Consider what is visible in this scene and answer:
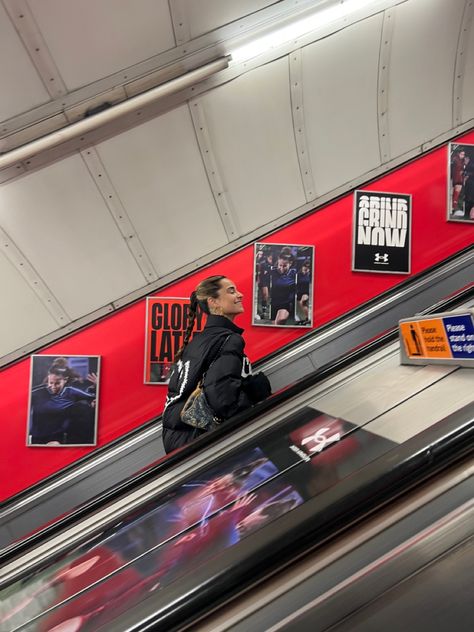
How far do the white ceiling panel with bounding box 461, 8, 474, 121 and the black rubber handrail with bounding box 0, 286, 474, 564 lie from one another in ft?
8.15

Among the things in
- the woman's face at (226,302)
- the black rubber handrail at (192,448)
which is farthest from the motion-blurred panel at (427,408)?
the woman's face at (226,302)

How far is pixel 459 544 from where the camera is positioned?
0.83 metres

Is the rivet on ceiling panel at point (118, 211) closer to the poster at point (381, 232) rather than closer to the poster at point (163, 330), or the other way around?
the poster at point (163, 330)

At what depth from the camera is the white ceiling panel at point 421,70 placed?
3541mm

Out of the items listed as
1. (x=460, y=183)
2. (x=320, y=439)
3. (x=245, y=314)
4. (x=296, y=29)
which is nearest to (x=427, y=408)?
(x=320, y=439)

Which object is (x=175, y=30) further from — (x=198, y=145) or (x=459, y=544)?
(x=459, y=544)

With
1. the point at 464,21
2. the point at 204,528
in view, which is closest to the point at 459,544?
the point at 204,528

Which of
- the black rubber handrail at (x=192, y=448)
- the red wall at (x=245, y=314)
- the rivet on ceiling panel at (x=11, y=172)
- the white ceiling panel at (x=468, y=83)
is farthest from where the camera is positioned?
the white ceiling panel at (x=468, y=83)

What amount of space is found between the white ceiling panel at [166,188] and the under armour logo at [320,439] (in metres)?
2.32

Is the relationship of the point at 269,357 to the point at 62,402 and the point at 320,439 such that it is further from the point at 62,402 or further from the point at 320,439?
the point at 320,439

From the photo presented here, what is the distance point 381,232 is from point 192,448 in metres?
2.64

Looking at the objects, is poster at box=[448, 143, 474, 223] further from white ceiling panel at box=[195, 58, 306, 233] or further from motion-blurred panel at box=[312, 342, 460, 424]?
motion-blurred panel at box=[312, 342, 460, 424]

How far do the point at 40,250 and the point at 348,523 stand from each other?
9.70ft

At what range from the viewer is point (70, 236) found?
329 centimetres
